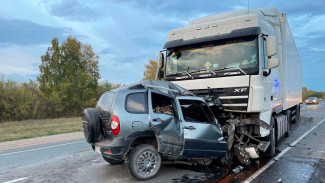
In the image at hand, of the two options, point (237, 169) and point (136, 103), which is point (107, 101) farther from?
point (237, 169)

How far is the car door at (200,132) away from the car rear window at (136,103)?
0.80 m

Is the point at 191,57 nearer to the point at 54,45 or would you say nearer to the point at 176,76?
the point at 176,76

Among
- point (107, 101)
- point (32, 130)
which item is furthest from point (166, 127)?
point (32, 130)

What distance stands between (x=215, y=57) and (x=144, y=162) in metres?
3.29

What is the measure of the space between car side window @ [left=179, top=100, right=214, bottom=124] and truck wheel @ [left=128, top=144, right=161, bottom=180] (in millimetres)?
1109

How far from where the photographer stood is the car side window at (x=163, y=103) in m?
5.40

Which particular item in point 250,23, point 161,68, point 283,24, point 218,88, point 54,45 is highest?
point 54,45

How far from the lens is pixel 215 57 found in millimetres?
6680

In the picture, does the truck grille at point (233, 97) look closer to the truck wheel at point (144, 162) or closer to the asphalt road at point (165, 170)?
the asphalt road at point (165, 170)

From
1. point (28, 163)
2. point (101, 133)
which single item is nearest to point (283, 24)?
point (101, 133)

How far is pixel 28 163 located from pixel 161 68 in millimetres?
4689

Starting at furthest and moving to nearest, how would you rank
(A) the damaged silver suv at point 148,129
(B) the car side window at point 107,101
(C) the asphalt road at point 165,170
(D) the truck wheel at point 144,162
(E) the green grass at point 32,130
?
(E) the green grass at point 32,130 → (C) the asphalt road at point 165,170 → (B) the car side window at point 107,101 → (D) the truck wheel at point 144,162 → (A) the damaged silver suv at point 148,129

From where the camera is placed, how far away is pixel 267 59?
646 centimetres

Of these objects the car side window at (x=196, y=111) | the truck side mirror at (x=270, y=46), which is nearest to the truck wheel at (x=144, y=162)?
the car side window at (x=196, y=111)
